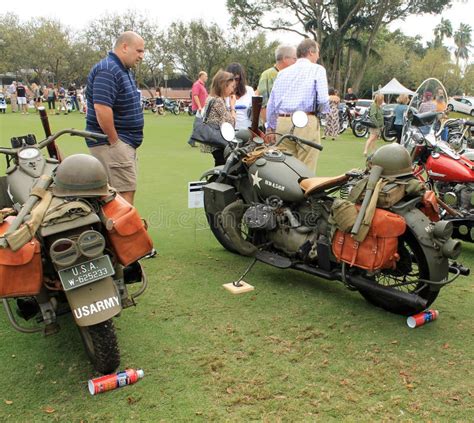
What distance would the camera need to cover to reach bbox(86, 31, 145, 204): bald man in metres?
3.98

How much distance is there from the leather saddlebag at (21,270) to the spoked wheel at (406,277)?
6.87 ft

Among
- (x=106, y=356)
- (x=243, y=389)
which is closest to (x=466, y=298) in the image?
(x=243, y=389)

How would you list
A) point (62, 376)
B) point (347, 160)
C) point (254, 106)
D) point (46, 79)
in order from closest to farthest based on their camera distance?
point (62, 376), point (254, 106), point (347, 160), point (46, 79)

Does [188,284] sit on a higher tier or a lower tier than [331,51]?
lower

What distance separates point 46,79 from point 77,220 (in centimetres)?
5292

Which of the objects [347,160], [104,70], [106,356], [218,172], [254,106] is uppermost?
[104,70]

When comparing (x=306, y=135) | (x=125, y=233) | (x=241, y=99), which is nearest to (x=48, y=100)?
(x=241, y=99)

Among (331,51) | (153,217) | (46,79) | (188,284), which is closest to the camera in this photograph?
(188,284)

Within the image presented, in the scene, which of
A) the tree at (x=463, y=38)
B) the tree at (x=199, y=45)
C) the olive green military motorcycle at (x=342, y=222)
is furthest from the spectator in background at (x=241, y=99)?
the tree at (x=463, y=38)

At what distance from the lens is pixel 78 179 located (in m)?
2.64

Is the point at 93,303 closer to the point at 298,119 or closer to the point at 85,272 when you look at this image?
the point at 85,272

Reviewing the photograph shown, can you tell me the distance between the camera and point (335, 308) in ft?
11.6

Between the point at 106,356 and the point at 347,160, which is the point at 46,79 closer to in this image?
the point at 347,160

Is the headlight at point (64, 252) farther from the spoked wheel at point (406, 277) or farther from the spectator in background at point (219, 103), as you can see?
the spectator in background at point (219, 103)
